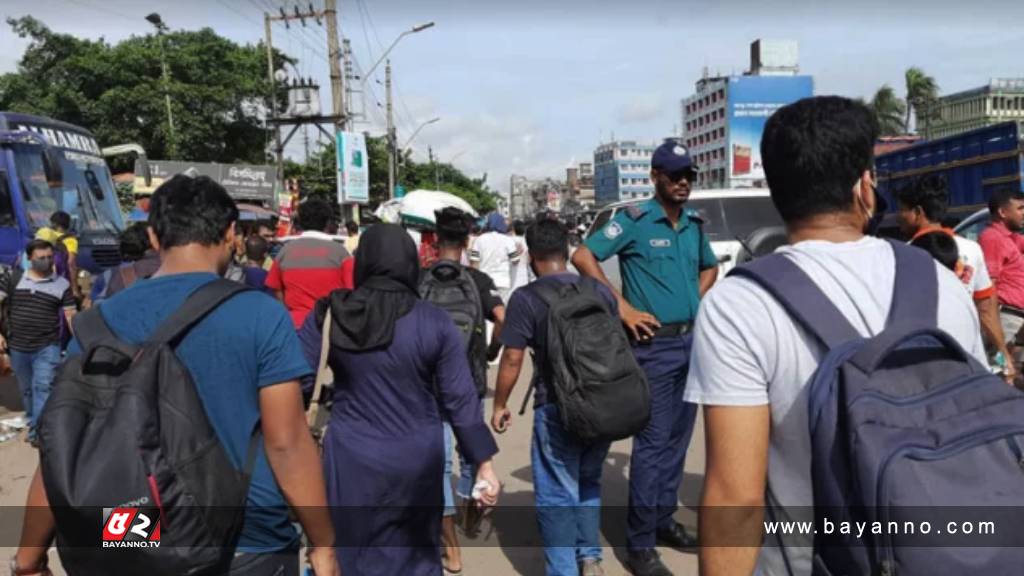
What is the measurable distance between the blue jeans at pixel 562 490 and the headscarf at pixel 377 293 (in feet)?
3.10

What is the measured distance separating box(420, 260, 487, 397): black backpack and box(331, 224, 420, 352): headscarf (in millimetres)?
984

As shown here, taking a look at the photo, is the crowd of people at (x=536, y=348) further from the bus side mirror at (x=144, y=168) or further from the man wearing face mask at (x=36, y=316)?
the bus side mirror at (x=144, y=168)

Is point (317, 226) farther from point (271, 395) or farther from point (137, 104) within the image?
point (137, 104)

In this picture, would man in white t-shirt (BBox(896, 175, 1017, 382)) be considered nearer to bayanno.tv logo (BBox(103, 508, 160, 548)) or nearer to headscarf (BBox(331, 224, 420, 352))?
headscarf (BBox(331, 224, 420, 352))

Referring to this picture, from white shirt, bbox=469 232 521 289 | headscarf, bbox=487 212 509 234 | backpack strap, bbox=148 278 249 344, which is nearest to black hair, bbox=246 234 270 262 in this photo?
white shirt, bbox=469 232 521 289

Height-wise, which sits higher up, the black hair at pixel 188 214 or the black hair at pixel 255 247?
the black hair at pixel 188 214

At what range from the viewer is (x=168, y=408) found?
1.66 m

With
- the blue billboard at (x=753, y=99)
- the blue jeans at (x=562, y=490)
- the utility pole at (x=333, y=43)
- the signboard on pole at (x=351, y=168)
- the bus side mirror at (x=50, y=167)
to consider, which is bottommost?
the blue jeans at (x=562, y=490)

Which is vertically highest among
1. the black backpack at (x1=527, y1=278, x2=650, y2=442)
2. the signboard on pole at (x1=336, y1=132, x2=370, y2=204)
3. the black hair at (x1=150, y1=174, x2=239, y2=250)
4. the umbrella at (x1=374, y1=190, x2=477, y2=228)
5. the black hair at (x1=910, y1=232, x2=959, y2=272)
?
the signboard on pole at (x1=336, y1=132, x2=370, y2=204)

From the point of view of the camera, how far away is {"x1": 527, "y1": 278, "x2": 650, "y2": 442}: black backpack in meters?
3.17

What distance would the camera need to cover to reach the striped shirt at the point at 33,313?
6.21 m

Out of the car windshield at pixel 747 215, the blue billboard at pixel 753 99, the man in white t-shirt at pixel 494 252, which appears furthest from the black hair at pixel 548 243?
the blue billboard at pixel 753 99

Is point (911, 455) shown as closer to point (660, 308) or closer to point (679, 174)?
point (660, 308)

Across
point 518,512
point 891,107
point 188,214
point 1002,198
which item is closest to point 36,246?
point 518,512
